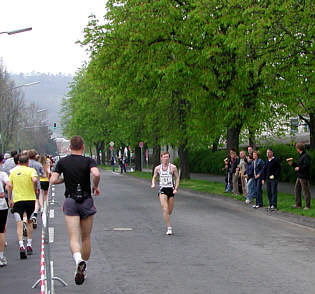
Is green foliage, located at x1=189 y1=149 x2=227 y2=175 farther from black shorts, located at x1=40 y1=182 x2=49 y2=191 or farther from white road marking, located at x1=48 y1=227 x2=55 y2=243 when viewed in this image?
white road marking, located at x1=48 y1=227 x2=55 y2=243

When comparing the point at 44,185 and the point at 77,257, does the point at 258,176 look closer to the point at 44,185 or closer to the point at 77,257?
the point at 44,185

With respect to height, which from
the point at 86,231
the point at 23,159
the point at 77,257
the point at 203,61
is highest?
the point at 203,61

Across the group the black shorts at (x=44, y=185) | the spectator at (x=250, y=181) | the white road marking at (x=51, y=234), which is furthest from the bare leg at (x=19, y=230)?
the spectator at (x=250, y=181)

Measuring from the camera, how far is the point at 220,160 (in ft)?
153

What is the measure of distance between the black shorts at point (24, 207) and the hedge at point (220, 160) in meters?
21.5

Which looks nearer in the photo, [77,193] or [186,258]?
[77,193]

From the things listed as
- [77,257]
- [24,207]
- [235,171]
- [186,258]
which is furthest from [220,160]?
[77,257]

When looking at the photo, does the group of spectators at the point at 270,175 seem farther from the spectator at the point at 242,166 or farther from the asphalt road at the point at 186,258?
the asphalt road at the point at 186,258

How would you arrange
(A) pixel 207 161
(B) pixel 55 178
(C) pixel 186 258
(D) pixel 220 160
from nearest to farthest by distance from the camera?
(B) pixel 55 178 < (C) pixel 186 258 < (D) pixel 220 160 < (A) pixel 207 161

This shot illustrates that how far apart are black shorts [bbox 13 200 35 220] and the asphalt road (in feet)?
2.33

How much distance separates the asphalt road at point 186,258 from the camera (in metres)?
7.68

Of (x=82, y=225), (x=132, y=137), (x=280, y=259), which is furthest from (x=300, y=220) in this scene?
(x=132, y=137)

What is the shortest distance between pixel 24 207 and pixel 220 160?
3646cm

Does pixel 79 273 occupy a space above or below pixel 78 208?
below
